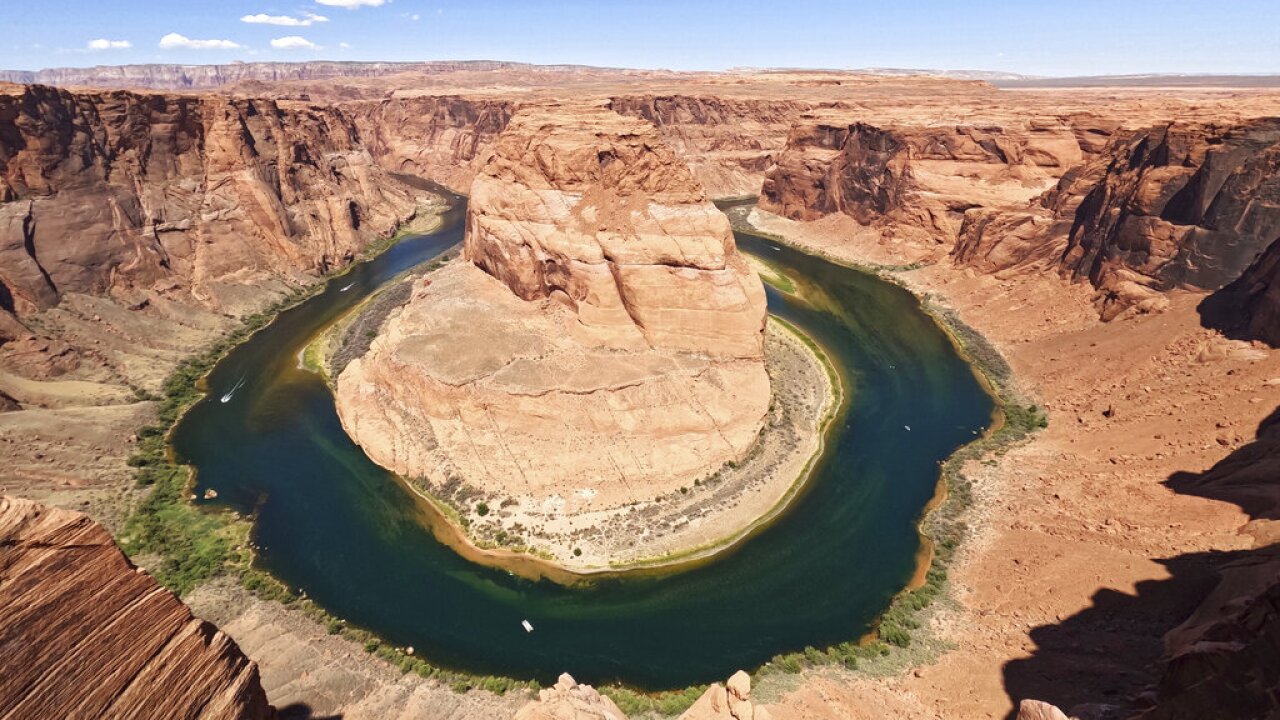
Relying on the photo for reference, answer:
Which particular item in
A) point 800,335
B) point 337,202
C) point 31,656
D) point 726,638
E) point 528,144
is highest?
point 528,144

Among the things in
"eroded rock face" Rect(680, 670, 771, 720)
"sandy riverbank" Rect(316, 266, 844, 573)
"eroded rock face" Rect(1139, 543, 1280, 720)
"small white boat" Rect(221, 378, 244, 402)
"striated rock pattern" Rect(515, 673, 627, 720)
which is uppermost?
"eroded rock face" Rect(1139, 543, 1280, 720)

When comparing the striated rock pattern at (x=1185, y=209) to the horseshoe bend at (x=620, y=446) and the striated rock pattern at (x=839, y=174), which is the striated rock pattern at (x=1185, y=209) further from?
the striated rock pattern at (x=839, y=174)

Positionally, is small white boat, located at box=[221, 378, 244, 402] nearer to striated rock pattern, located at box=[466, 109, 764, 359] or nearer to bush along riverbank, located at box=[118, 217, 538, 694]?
bush along riverbank, located at box=[118, 217, 538, 694]

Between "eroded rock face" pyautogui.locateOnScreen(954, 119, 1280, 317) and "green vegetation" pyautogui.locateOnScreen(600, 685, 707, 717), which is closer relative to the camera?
"green vegetation" pyautogui.locateOnScreen(600, 685, 707, 717)

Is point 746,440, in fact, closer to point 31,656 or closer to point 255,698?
point 255,698

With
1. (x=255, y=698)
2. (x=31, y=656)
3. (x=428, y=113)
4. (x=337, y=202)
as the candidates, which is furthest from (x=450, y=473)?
(x=428, y=113)

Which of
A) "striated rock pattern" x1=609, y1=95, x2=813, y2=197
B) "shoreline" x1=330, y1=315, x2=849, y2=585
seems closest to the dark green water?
"shoreline" x1=330, y1=315, x2=849, y2=585
